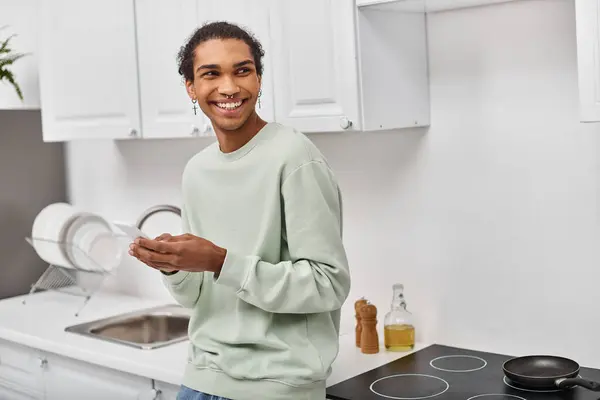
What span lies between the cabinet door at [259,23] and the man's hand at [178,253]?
2.48ft

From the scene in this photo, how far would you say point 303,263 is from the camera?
1749 millimetres

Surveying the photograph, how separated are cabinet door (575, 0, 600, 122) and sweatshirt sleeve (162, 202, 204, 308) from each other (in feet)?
2.88

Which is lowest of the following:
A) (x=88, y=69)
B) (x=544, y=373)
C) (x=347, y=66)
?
(x=544, y=373)

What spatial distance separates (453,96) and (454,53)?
0.12m

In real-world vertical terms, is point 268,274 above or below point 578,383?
above

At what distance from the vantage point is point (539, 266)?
7.59ft

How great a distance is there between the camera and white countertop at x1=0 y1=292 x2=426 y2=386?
7.93 ft

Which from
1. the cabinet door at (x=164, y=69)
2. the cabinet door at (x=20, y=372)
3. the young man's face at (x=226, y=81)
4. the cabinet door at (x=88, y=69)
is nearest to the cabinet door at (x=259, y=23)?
the cabinet door at (x=164, y=69)

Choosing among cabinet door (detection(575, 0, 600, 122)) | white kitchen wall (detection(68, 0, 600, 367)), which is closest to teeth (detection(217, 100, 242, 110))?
cabinet door (detection(575, 0, 600, 122))

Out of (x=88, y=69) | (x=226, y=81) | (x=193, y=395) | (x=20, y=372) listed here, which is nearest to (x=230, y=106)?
(x=226, y=81)

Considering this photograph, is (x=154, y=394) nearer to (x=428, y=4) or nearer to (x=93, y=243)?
(x=93, y=243)

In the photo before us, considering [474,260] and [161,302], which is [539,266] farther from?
[161,302]

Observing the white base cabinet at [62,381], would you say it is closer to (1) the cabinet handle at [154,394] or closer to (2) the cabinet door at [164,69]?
(1) the cabinet handle at [154,394]

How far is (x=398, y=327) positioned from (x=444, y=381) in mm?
314
